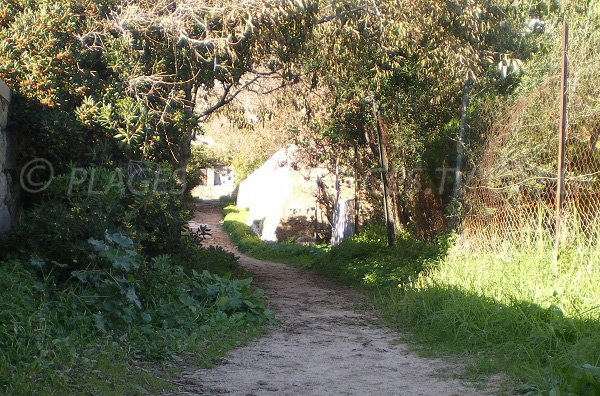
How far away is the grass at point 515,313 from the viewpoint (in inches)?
212

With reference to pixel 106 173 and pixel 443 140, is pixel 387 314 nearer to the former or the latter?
pixel 106 173

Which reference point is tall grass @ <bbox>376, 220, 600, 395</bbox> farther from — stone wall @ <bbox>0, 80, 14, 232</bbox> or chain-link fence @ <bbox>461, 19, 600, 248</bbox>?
stone wall @ <bbox>0, 80, 14, 232</bbox>

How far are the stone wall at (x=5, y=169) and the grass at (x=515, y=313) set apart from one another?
447 cm

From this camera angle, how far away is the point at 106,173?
311 inches

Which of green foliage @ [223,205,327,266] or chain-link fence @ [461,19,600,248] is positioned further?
green foliage @ [223,205,327,266]

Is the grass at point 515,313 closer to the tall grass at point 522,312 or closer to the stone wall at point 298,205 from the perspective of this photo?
the tall grass at point 522,312

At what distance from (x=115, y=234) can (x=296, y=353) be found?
7.01 ft

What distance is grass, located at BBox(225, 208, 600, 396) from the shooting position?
17.6ft

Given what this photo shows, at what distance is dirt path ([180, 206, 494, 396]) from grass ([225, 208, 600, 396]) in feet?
1.07

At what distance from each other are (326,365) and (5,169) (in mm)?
4163

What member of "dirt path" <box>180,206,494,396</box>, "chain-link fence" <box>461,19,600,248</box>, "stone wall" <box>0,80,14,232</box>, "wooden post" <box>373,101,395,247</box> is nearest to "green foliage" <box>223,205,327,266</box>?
"wooden post" <box>373,101,395,247</box>

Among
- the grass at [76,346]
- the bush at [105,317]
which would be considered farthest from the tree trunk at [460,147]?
the grass at [76,346]

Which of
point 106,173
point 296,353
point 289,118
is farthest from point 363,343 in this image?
point 289,118

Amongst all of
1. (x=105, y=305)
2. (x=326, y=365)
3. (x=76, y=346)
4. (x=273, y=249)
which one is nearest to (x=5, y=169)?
(x=105, y=305)
